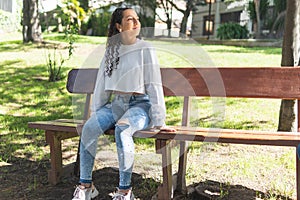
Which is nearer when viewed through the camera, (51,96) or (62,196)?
(62,196)

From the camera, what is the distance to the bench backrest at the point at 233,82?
9.97 ft

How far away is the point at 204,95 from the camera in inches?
129

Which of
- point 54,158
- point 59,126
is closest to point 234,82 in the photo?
point 59,126

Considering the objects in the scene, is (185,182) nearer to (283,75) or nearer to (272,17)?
(283,75)

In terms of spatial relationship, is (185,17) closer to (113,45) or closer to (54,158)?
(113,45)

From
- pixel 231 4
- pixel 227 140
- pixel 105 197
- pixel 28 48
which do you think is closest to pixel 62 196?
pixel 105 197

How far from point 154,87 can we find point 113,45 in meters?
0.51

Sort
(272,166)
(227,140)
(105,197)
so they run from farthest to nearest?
(272,166)
(105,197)
(227,140)

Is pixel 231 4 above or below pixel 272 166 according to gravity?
above

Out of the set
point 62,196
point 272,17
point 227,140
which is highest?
point 272,17

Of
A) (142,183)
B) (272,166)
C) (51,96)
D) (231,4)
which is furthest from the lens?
(231,4)

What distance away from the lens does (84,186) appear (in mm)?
2867

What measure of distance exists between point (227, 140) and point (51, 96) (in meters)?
4.14

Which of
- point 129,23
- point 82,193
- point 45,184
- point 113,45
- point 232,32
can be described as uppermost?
point 232,32
